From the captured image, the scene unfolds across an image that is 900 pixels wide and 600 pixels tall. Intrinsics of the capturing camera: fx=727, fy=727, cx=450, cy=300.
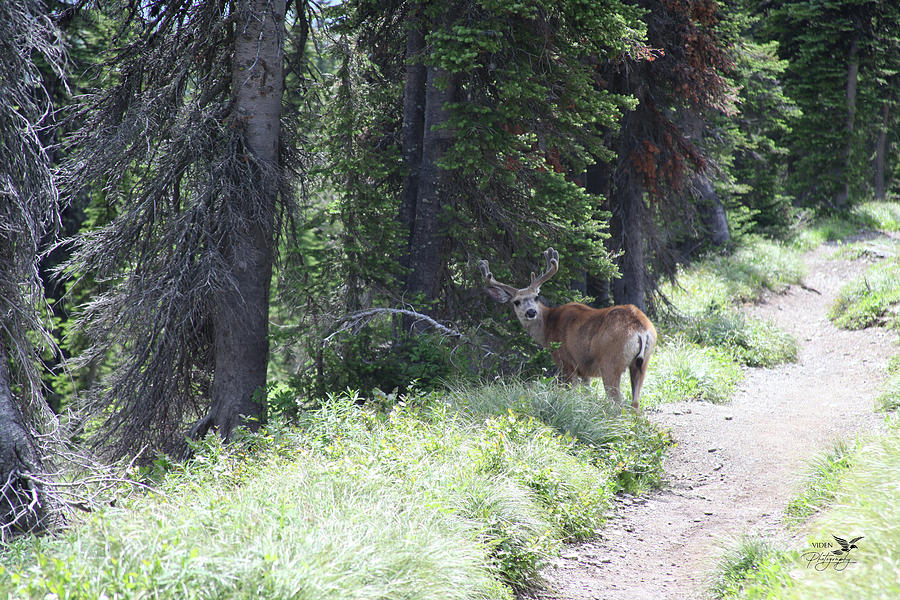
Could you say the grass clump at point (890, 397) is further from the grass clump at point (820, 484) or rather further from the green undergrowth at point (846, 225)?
the green undergrowth at point (846, 225)

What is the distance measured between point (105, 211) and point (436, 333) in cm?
905

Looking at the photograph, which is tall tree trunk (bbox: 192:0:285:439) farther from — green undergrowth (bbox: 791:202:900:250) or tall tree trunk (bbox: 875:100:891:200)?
tall tree trunk (bbox: 875:100:891:200)

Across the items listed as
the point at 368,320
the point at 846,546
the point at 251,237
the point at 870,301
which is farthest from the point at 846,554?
the point at 870,301

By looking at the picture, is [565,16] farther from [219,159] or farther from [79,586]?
[79,586]

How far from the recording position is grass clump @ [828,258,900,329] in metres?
14.4

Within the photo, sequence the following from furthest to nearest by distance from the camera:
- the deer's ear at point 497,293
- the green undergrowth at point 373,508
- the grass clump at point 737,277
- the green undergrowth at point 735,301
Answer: the grass clump at point 737,277 < the green undergrowth at point 735,301 < the deer's ear at point 497,293 < the green undergrowth at point 373,508

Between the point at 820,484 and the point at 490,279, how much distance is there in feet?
15.4

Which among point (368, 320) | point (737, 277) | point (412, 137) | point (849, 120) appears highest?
point (849, 120)

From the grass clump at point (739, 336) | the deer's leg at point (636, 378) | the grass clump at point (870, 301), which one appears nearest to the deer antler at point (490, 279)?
the deer's leg at point (636, 378)

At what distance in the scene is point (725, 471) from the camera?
7.92 metres

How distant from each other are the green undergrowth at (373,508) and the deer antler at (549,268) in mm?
1613

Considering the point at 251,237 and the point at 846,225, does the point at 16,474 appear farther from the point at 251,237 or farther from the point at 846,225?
the point at 846,225

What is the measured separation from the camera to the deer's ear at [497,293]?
31.3ft

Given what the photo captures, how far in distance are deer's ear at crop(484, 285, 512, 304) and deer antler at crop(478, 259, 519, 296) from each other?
1.9 inches
